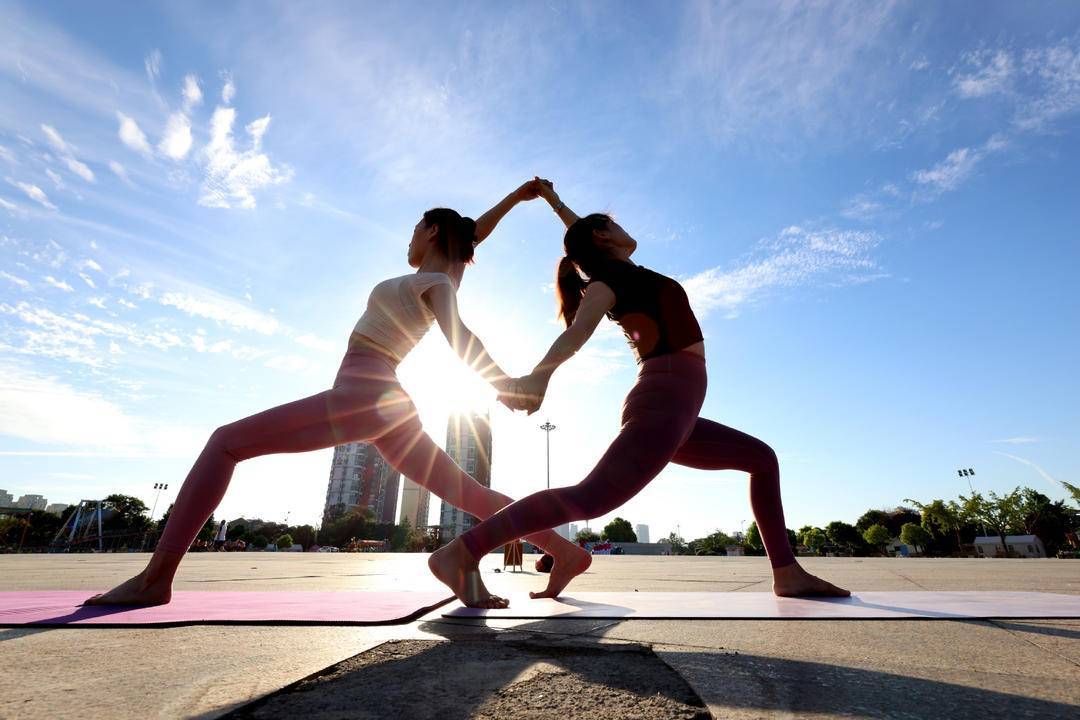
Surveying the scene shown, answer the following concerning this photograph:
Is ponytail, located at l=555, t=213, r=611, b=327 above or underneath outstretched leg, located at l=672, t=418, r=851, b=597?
above

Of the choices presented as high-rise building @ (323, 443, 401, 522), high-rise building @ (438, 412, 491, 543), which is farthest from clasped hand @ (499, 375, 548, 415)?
high-rise building @ (323, 443, 401, 522)

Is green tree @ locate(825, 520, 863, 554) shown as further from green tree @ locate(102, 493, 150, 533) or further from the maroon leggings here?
green tree @ locate(102, 493, 150, 533)

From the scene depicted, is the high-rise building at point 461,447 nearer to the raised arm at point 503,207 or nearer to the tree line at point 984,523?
the tree line at point 984,523

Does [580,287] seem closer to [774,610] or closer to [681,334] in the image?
[681,334]

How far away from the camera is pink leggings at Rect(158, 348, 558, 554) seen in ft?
7.47

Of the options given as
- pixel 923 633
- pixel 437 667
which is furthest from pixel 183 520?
pixel 923 633

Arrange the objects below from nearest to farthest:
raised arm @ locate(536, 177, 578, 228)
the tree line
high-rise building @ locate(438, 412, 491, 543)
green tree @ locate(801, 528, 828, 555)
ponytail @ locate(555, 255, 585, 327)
A: ponytail @ locate(555, 255, 585, 327)
raised arm @ locate(536, 177, 578, 228)
the tree line
green tree @ locate(801, 528, 828, 555)
high-rise building @ locate(438, 412, 491, 543)

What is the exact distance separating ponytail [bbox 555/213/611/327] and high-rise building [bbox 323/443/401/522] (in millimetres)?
99251

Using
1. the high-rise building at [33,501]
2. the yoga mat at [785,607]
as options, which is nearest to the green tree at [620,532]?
the yoga mat at [785,607]

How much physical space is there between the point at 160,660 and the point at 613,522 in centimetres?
7636

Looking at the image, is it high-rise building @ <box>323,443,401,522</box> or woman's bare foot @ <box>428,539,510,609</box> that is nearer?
woman's bare foot @ <box>428,539,510,609</box>

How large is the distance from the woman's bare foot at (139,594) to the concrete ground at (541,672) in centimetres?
48

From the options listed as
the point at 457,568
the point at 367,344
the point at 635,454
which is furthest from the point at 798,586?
the point at 367,344

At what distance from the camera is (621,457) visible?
2141mm
